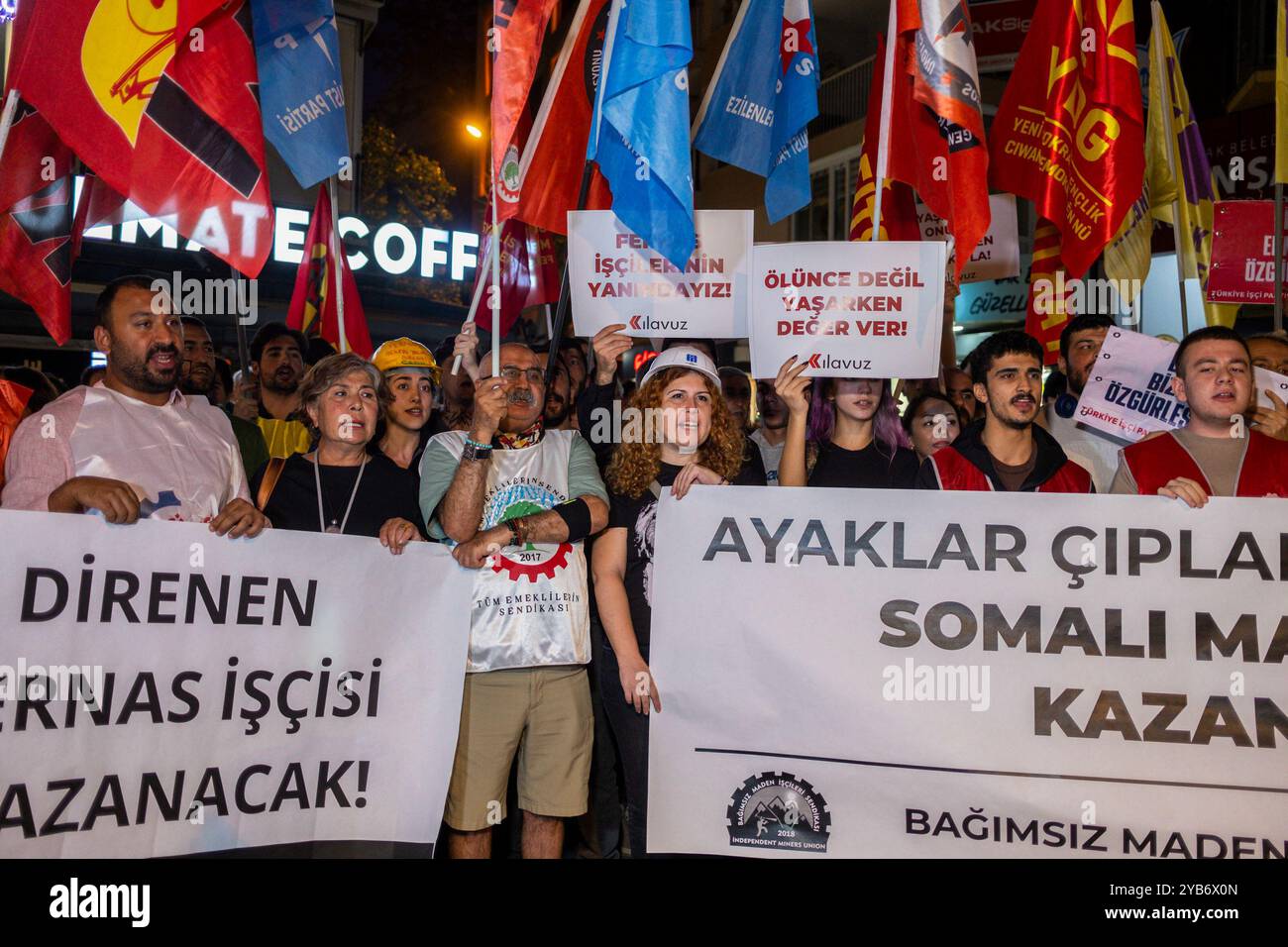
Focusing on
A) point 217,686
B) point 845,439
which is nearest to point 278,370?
point 217,686

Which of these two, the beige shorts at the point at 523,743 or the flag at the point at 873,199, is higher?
the flag at the point at 873,199

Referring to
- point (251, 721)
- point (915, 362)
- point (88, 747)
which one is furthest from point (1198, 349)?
point (88, 747)

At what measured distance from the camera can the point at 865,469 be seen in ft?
Result: 13.8

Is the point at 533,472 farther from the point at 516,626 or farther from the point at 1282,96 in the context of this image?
the point at 1282,96

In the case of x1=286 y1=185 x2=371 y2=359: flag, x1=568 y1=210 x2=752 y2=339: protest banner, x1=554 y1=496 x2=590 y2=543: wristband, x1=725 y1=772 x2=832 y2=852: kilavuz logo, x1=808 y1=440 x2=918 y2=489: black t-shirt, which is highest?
x1=286 y1=185 x2=371 y2=359: flag

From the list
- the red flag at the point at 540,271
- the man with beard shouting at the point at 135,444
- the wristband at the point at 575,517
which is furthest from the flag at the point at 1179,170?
the man with beard shouting at the point at 135,444

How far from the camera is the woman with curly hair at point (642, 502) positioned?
3830 mm

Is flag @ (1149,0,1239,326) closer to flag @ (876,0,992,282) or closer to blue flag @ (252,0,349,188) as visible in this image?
flag @ (876,0,992,282)

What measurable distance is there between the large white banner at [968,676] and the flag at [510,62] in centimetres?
161

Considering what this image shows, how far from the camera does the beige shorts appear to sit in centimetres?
384

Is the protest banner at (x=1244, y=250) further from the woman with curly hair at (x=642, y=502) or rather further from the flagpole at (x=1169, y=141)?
the woman with curly hair at (x=642, y=502)

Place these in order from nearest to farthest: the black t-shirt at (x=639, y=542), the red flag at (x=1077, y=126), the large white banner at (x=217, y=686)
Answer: the large white banner at (x=217, y=686) < the black t-shirt at (x=639, y=542) < the red flag at (x=1077, y=126)

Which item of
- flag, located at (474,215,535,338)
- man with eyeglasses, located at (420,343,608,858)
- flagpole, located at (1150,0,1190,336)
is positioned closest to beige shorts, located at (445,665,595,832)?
man with eyeglasses, located at (420,343,608,858)

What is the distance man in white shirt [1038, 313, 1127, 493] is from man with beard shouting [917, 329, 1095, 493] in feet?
2.78
